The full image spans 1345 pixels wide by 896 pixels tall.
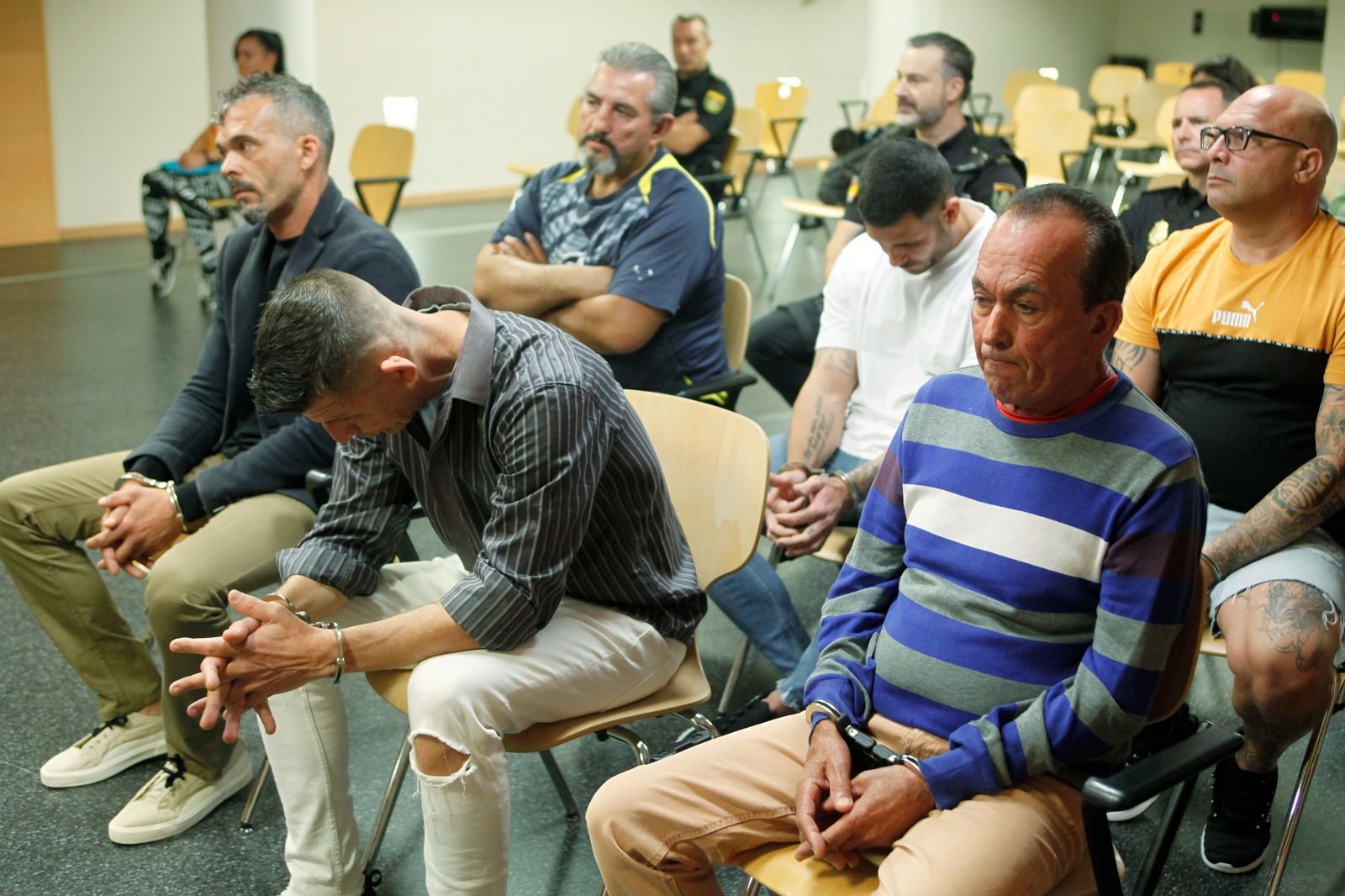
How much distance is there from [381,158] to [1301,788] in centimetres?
560

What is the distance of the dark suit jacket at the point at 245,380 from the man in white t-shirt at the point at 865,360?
2.93 feet

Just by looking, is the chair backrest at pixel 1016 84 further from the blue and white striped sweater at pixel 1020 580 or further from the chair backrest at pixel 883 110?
the blue and white striped sweater at pixel 1020 580

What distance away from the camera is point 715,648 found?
3.08 m

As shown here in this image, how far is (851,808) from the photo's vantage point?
5.05 feet

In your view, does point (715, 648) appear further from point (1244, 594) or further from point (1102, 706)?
point (1102, 706)

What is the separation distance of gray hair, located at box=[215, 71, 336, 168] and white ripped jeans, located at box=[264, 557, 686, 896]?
1035 mm

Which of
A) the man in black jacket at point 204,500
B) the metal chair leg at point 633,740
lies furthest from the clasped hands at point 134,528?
the metal chair leg at point 633,740

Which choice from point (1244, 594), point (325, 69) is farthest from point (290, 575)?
point (325, 69)

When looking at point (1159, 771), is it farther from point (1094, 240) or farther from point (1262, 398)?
point (1262, 398)

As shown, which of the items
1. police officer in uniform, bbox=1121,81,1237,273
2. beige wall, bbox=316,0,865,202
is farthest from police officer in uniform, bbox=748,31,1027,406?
beige wall, bbox=316,0,865,202

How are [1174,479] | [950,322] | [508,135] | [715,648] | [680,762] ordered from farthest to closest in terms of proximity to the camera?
[508,135]
[715,648]
[950,322]
[680,762]
[1174,479]

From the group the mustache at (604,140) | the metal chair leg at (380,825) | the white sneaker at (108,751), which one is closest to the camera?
the metal chair leg at (380,825)

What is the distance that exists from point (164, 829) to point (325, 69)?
807 cm

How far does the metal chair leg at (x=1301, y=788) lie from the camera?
2.02m
